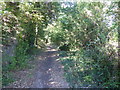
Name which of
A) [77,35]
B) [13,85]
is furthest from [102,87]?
[77,35]

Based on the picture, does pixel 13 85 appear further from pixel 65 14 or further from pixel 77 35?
pixel 65 14

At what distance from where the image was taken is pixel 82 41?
4988 millimetres

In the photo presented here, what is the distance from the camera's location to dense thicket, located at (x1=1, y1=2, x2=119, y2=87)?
2781 millimetres

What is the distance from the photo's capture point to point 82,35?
4957 millimetres

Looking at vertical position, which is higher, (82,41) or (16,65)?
(82,41)

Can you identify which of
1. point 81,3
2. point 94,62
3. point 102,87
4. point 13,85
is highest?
point 81,3

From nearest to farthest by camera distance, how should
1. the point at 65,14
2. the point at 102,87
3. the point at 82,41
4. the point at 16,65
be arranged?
the point at 102,87, the point at 16,65, the point at 82,41, the point at 65,14

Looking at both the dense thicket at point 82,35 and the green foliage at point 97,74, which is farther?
the dense thicket at point 82,35

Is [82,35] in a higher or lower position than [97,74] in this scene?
higher

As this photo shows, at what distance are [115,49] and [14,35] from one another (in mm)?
Result: 4566

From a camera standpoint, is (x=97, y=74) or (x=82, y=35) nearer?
(x=97, y=74)

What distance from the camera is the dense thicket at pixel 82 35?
2.78m

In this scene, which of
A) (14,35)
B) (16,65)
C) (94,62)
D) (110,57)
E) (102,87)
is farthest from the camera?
(14,35)

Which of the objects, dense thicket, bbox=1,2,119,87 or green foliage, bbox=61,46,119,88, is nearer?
green foliage, bbox=61,46,119,88
